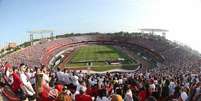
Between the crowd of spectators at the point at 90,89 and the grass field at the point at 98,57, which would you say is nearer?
the crowd of spectators at the point at 90,89

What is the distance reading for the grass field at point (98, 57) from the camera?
33281 millimetres

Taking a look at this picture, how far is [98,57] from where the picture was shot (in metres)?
37.7

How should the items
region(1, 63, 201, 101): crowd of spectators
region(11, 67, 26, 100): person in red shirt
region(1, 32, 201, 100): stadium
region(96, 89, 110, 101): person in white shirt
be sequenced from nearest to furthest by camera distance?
region(1, 63, 201, 101): crowd of spectators < region(96, 89, 110, 101): person in white shirt < region(11, 67, 26, 100): person in red shirt < region(1, 32, 201, 100): stadium

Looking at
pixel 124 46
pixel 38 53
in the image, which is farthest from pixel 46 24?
pixel 124 46

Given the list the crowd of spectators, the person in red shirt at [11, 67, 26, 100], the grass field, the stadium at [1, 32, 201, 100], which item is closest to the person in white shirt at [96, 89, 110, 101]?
the crowd of spectators

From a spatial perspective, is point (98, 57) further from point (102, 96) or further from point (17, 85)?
point (102, 96)

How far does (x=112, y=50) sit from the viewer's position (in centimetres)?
4178

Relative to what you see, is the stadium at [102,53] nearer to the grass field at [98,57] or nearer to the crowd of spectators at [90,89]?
the grass field at [98,57]

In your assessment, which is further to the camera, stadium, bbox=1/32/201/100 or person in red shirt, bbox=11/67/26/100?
stadium, bbox=1/32/201/100

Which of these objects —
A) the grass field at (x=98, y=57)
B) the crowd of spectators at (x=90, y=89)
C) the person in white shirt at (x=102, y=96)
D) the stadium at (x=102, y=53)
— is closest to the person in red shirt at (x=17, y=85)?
the crowd of spectators at (x=90, y=89)

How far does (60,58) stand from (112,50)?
6198mm

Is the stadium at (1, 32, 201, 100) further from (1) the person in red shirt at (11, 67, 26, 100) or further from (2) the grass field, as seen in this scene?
(1) the person in red shirt at (11, 67, 26, 100)

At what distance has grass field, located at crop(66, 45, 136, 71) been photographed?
109ft

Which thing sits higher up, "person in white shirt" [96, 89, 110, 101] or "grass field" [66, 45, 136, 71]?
"person in white shirt" [96, 89, 110, 101]
